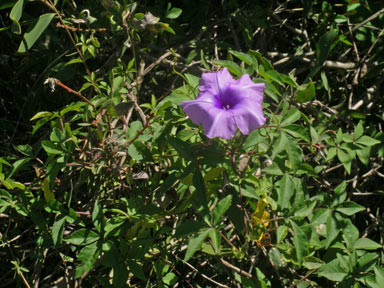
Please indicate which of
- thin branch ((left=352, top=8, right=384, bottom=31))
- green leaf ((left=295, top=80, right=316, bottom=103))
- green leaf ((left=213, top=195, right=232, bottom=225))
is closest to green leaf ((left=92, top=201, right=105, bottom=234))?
green leaf ((left=213, top=195, right=232, bottom=225))

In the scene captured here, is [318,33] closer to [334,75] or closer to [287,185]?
[334,75]

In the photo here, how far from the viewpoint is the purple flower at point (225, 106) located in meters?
1.35

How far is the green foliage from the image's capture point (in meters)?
1.58

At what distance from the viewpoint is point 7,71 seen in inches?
92.6

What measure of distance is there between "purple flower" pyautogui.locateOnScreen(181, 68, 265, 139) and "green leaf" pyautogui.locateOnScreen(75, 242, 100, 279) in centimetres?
55

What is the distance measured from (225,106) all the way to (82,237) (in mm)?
629

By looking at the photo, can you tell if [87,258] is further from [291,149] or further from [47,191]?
[291,149]

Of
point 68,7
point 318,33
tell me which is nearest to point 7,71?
point 68,7

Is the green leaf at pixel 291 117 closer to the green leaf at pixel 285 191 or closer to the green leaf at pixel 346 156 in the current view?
the green leaf at pixel 285 191

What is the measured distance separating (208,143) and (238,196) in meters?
0.27

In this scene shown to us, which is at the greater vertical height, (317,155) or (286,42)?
(286,42)

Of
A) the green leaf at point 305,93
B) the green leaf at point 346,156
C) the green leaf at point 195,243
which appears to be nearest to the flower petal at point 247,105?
the green leaf at point 305,93

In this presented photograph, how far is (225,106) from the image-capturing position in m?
1.48

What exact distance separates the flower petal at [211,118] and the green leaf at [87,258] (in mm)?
556
